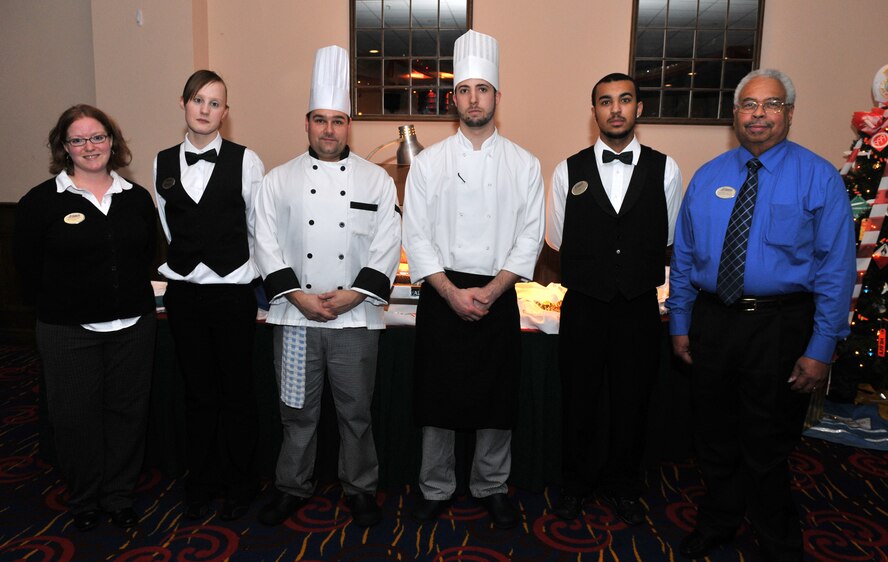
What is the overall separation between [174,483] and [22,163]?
353 cm

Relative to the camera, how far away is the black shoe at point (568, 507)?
2.37 metres

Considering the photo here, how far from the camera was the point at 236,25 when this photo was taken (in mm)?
4492

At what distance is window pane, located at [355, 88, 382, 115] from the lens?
450cm

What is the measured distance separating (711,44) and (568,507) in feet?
11.3

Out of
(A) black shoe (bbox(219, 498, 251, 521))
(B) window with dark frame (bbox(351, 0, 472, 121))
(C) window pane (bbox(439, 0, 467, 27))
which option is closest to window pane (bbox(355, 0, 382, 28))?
(B) window with dark frame (bbox(351, 0, 472, 121))

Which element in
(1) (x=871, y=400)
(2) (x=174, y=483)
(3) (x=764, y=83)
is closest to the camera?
(3) (x=764, y=83)

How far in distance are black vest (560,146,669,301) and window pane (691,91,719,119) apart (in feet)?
7.90

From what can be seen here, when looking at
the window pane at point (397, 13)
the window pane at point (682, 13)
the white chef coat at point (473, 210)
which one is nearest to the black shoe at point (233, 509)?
the white chef coat at point (473, 210)

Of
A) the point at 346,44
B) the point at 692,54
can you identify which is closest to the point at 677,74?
the point at 692,54

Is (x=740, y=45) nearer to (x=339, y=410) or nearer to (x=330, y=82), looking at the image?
(x=330, y=82)

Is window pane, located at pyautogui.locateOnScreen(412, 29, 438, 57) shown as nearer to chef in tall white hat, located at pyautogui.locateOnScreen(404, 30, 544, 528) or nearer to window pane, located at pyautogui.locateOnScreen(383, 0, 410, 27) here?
window pane, located at pyautogui.locateOnScreen(383, 0, 410, 27)

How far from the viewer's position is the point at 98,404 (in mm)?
2264

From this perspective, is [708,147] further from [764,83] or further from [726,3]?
[764,83]

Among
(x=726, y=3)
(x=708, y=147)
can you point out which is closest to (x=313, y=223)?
(x=708, y=147)
